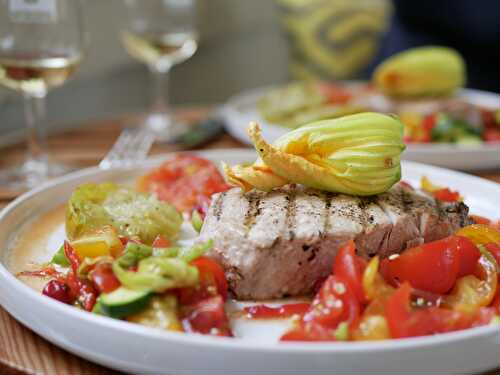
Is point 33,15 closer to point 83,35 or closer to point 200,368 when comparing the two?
point 83,35

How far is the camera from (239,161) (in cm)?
322

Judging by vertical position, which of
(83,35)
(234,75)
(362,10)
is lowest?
(234,75)

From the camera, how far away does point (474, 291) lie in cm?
→ 195

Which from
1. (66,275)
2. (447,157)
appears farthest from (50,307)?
(447,157)

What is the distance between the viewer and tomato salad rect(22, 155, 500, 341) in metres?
1.73

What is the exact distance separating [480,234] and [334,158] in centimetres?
50

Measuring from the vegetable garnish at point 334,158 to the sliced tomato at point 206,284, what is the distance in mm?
400

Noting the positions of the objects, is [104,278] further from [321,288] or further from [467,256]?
[467,256]

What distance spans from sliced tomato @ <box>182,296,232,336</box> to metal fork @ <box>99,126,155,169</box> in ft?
4.62

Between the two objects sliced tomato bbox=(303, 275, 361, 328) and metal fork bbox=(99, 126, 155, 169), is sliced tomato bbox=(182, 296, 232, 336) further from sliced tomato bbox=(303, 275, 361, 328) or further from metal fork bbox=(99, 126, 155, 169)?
metal fork bbox=(99, 126, 155, 169)

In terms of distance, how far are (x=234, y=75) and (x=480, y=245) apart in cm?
588

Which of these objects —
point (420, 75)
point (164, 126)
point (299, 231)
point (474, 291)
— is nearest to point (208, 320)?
point (299, 231)

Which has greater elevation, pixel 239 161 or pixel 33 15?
pixel 33 15

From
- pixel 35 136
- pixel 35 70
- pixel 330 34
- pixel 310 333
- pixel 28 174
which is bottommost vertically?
pixel 330 34
